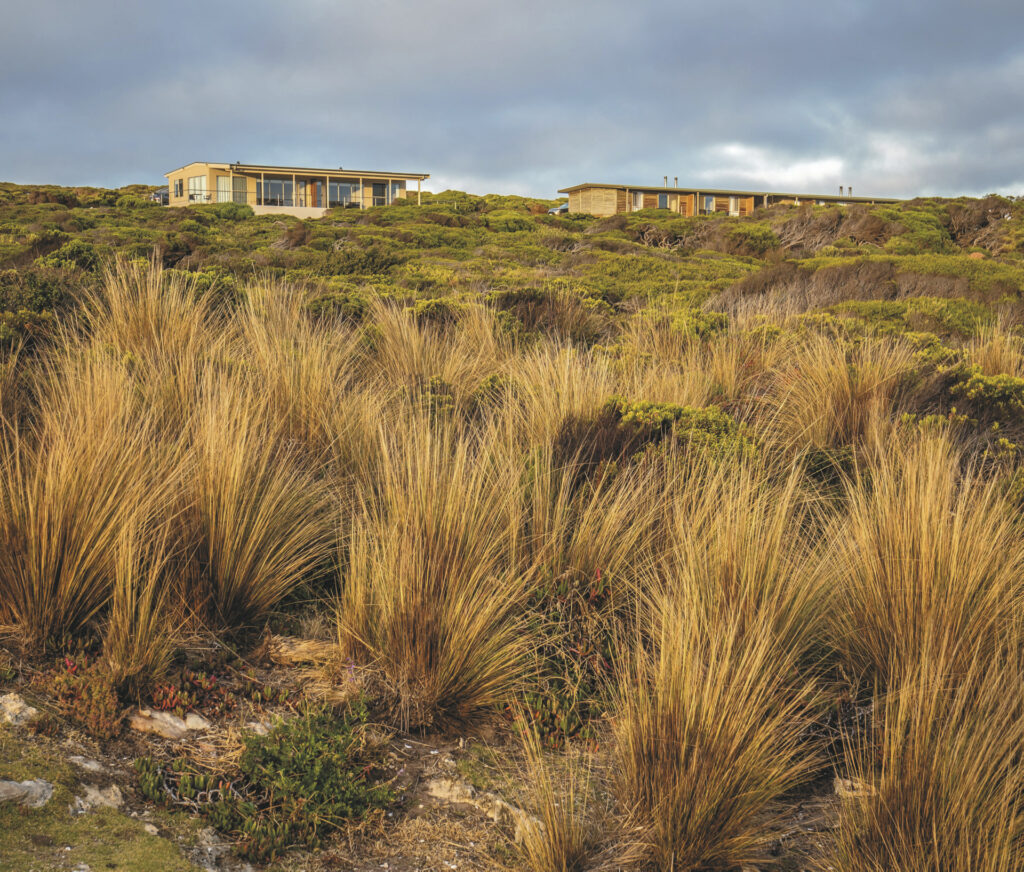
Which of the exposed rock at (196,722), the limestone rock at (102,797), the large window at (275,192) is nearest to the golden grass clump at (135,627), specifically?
the exposed rock at (196,722)

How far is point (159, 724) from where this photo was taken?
2.68 m

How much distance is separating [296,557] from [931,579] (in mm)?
2655

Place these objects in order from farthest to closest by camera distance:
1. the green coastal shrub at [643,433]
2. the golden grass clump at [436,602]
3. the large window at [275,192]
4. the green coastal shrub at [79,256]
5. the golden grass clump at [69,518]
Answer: the large window at [275,192] → the green coastal shrub at [79,256] → the green coastal shrub at [643,433] → the golden grass clump at [436,602] → the golden grass clump at [69,518]

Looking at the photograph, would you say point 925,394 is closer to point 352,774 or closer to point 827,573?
point 827,573

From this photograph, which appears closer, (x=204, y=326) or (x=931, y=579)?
(x=931, y=579)

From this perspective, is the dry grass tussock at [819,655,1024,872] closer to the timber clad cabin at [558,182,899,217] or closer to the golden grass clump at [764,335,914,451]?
the golden grass clump at [764,335,914,451]

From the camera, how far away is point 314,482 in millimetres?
4195

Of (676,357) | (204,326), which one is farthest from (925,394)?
(204,326)

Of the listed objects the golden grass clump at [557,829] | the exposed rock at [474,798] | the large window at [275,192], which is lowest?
the exposed rock at [474,798]

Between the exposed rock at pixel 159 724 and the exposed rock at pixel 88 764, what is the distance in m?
0.23

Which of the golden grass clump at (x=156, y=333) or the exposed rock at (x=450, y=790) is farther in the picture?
the golden grass clump at (x=156, y=333)

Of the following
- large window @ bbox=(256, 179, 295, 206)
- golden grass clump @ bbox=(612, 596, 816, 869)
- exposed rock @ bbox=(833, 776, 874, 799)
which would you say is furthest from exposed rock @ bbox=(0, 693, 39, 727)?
large window @ bbox=(256, 179, 295, 206)

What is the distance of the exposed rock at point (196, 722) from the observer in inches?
107

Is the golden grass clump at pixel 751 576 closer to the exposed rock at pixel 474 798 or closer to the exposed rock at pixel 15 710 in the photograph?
the exposed rock at pixel 474 798
